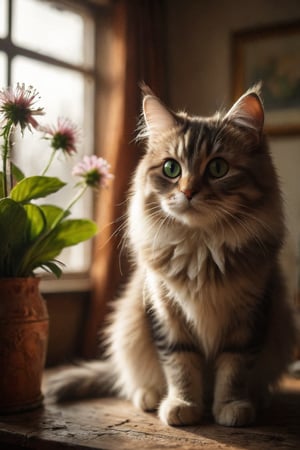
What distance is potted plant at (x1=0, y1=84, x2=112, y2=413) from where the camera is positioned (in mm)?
1319

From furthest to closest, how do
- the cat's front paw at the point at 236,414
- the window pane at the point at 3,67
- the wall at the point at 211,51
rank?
the wall at the point at 211,51 → the window pane at the point at 3,67 → the cat's front paw at the point at 236,414

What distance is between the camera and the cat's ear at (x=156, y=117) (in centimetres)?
144

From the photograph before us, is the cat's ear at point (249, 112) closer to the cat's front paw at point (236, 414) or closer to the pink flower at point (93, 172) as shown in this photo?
the pink flower at point (93, 172)

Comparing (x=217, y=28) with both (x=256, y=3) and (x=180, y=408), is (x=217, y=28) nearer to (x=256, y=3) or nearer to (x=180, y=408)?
(x=256, y=3)

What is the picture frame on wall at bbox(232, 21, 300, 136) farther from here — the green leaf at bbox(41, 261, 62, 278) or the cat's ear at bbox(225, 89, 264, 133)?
the green leaf at bbox(41, 261, 62, 278)

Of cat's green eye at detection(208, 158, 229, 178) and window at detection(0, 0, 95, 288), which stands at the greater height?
window at detection(0, 0, 95, 288)

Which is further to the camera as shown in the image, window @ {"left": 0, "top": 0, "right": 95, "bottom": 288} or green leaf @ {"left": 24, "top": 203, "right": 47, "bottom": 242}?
window @ {"left": 0, "top": 0, "right": 95, "bottom": 288}

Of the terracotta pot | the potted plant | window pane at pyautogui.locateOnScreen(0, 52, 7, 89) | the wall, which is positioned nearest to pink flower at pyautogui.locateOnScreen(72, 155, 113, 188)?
the potted plant

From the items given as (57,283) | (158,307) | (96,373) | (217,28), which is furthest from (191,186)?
(217,28)

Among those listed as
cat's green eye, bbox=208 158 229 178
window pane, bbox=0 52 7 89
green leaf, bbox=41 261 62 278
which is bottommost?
green leaf, bbox=41 261 62 278

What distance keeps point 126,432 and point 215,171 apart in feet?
2.13

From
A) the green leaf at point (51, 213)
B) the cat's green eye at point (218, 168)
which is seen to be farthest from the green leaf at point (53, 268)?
the cat's green eye at point (218, 168)

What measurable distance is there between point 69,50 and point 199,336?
1954 mm

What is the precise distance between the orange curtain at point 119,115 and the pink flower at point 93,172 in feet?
3.49
